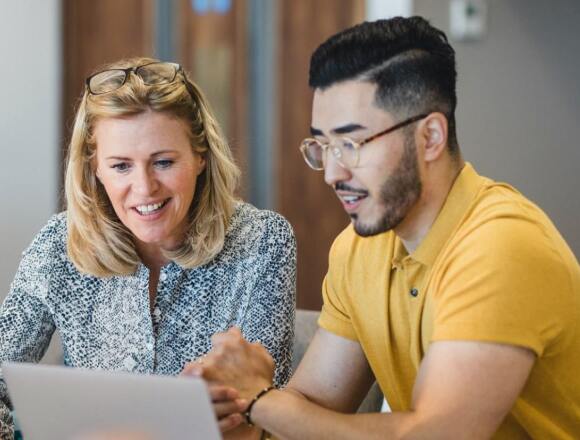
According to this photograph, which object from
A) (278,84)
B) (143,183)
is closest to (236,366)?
(143,183)

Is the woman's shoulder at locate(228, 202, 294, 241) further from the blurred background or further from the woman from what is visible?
the blurred background

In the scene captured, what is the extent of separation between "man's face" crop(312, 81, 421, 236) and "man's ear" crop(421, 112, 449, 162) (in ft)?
0.08

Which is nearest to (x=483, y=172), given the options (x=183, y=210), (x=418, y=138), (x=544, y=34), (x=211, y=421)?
(x=544, y=34)

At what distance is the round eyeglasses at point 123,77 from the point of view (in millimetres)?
1973

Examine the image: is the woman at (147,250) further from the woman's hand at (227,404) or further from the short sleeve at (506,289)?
the short sleeve at (506,289)

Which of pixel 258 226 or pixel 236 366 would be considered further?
pixel 258 226

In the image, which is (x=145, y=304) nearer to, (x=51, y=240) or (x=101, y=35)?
(x=51, y=240)

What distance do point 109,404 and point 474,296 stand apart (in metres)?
0.49

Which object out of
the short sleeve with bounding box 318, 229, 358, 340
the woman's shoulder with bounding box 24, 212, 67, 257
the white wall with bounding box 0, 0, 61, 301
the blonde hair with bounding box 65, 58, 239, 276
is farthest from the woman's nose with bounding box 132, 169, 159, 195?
the white wall with bounding box 0, 0, 61, 301

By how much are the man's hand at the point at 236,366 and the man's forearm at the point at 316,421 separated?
4 centimetres

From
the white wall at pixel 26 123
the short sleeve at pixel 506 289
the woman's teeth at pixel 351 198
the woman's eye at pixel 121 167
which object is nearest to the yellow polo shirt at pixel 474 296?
the short sleeve at pixel 506 289

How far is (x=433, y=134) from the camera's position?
1466mm

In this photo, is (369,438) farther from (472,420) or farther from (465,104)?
(465,104)

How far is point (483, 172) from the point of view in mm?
3742
